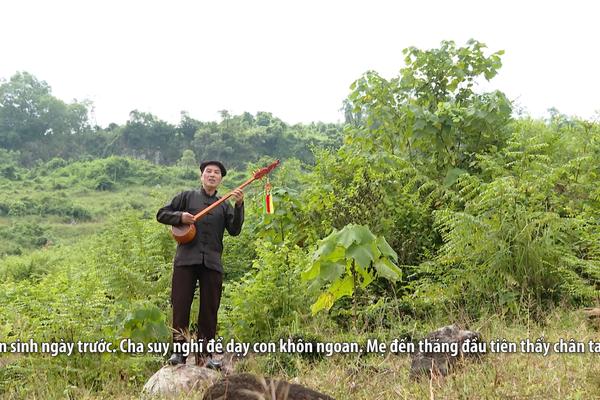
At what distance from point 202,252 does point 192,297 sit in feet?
1.36

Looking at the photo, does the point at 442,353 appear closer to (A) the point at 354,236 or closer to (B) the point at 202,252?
(A) the point at 354,236

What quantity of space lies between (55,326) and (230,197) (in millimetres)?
2012

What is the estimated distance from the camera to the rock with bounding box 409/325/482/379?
12.0 ft

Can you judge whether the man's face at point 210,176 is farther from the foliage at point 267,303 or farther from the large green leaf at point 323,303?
the large green leaf at point 323,303

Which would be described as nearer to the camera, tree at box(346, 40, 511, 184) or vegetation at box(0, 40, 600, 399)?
vegetation at box(0, 40, 600, 399)

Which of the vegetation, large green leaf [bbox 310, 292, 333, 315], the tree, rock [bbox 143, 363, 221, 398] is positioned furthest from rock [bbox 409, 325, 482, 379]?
the tree

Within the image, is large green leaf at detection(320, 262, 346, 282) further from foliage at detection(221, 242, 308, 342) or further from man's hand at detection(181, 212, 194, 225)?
man's hand at detection(181, 212, 194, 225)

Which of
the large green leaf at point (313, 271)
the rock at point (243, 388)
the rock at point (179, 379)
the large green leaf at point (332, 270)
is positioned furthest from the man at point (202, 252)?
the rock at point (243, 388)

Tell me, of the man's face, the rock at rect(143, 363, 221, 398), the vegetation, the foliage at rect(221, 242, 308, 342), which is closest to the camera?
the rock at rect(143, 363, 221, 398)

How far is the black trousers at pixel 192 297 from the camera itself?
495 centimetres

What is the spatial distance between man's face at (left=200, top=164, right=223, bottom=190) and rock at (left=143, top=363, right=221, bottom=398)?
1587 mm

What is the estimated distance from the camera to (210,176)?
5.12m

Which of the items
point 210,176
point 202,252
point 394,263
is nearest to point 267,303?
point 202,252

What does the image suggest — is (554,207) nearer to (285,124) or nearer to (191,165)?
(191,165)
